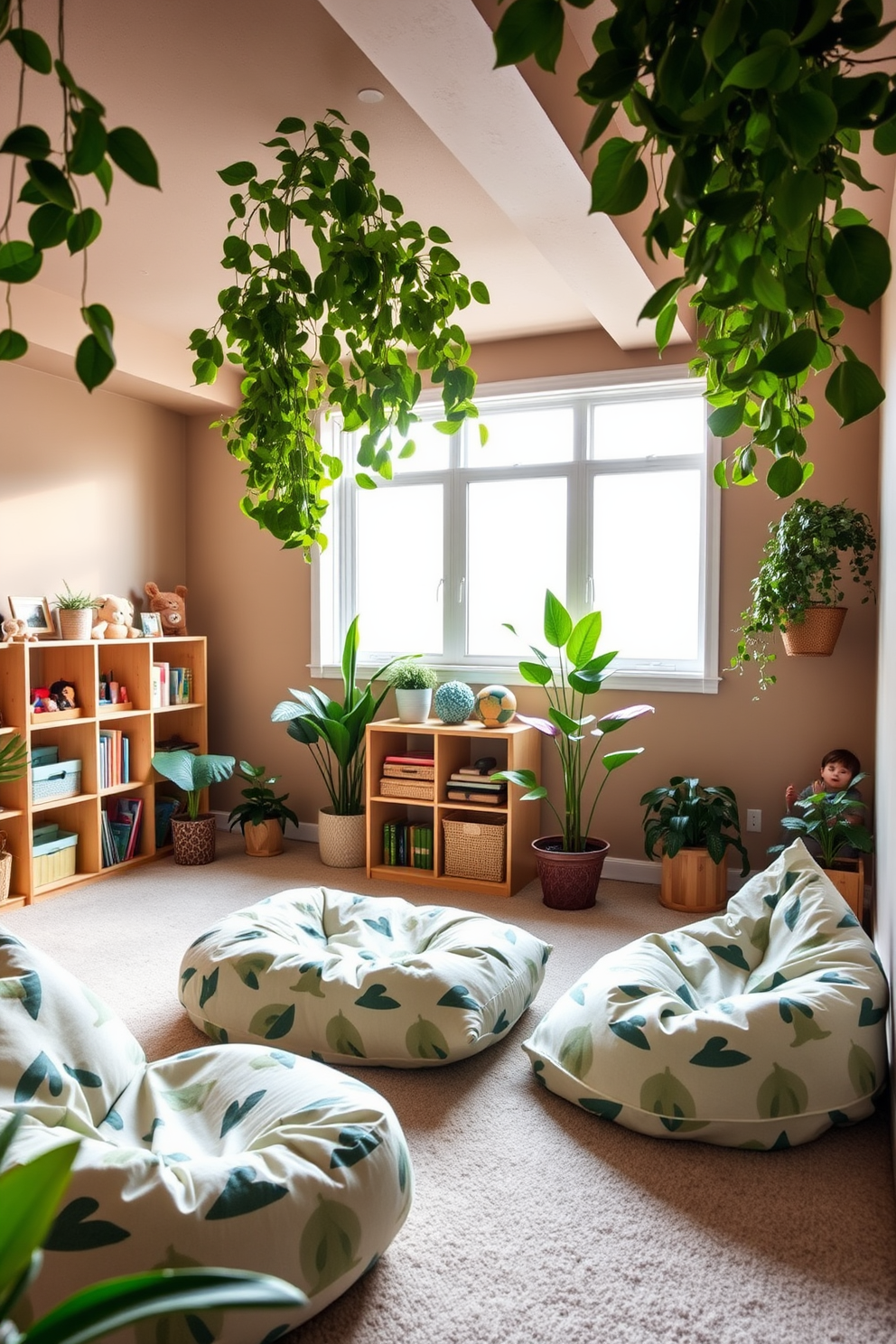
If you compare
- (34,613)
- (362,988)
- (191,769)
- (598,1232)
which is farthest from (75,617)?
(598,1232)

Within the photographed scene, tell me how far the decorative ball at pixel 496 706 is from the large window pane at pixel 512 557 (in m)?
0.43

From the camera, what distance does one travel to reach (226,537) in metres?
5.22

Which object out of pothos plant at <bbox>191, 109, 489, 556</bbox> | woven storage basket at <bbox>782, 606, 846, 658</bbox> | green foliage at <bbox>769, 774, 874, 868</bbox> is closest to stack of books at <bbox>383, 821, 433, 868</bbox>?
green foliage at <bbox>769, 774, 874, 868</bbox>

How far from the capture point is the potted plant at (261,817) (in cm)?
466

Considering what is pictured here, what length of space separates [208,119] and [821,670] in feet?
9.95

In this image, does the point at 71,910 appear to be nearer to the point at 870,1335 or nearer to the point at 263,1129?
the point at 263,1129

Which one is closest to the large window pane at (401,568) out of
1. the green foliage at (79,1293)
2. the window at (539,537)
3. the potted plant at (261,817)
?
the window at (539,537)

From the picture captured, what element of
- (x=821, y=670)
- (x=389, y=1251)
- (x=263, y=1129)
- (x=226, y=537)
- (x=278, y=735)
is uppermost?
(x=226, y=537)

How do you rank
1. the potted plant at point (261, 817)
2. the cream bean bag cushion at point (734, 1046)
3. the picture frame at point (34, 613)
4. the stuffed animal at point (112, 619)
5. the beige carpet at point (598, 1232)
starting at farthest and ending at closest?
the potted plant at point (261, 817)
the stuffed animal at point (112, 619)
the picture frame at point (34, 613)
the cream bean bag cushion at point (734, 1046)
the beige carpet at point (598, 1232)

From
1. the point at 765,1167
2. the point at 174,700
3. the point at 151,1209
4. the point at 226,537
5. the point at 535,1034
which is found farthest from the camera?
the point at 226,537

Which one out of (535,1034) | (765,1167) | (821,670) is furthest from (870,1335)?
(821,670)

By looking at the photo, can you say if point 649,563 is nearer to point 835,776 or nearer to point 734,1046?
point 835,776

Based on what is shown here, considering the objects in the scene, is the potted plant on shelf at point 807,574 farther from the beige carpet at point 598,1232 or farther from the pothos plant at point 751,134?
the pothos plant at point 751,134

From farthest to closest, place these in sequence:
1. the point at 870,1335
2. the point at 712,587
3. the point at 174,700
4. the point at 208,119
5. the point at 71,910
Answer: the point at 174,700 → the point at 712,587 → the point at 71,910 → the point at 208,119 → the point at 870,1335
